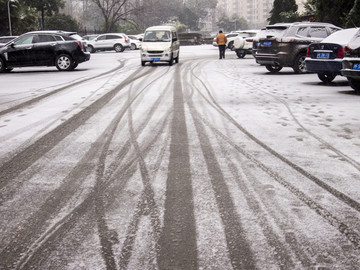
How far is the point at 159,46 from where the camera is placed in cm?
2070

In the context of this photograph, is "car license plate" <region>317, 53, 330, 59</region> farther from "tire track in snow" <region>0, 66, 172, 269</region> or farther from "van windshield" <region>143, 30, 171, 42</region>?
"van windshield" <region>143, 30, 171, 42</region>

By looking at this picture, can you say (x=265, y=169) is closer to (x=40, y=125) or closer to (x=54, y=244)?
(x=54, y=244)

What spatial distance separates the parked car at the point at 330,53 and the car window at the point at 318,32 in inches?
135

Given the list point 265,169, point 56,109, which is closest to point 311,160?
point 265,169

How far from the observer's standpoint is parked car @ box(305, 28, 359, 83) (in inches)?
461

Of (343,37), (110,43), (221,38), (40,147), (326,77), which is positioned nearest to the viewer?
(40,147)

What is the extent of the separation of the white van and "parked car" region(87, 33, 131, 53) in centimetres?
1817

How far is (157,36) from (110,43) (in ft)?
62.3

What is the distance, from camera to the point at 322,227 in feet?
10.2

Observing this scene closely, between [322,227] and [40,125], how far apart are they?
5035 millimetres

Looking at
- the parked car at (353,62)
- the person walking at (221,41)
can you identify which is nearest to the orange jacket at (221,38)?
the person walking at (221,41)

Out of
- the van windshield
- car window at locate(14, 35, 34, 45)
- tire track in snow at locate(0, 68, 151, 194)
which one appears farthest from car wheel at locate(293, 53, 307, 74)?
car window at locate(14, 35, 34, 45)

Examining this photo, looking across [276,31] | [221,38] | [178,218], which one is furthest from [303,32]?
[178,218]

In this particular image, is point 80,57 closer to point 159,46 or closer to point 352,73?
point 159,46
